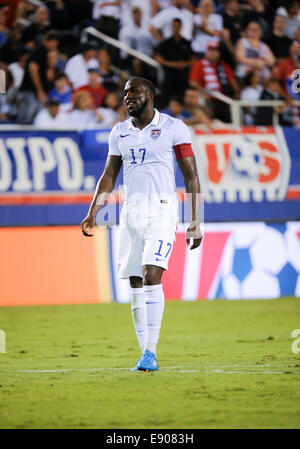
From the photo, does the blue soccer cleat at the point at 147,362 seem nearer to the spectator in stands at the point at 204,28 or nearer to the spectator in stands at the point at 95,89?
the spectator in stands at the point at 95,89

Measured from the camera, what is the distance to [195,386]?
6359mm

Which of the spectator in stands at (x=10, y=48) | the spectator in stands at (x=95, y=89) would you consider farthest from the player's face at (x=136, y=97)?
the spectator in stands at (x=10, y=48)

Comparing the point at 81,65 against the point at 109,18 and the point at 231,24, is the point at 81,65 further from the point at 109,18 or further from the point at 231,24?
the point at 231,24

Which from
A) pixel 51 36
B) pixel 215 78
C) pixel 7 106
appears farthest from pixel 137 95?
pixel 215 78

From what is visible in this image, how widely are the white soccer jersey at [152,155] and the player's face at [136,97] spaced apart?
0.70ft

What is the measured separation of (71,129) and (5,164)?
1.19 m

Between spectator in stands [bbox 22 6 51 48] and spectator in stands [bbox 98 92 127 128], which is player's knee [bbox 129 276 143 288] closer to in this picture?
spectator in stands [bbox 98 92 127 128]

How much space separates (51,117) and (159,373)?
27.1 feet

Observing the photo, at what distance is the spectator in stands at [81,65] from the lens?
1536 cm

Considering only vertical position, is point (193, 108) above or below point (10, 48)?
below

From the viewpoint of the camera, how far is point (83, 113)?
1456cm

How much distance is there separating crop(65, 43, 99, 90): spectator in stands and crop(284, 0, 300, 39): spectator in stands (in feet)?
14.1

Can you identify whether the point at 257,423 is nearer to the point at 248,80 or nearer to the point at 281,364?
the point at 281,364

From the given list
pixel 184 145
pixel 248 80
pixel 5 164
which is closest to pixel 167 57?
pixel 248 80
